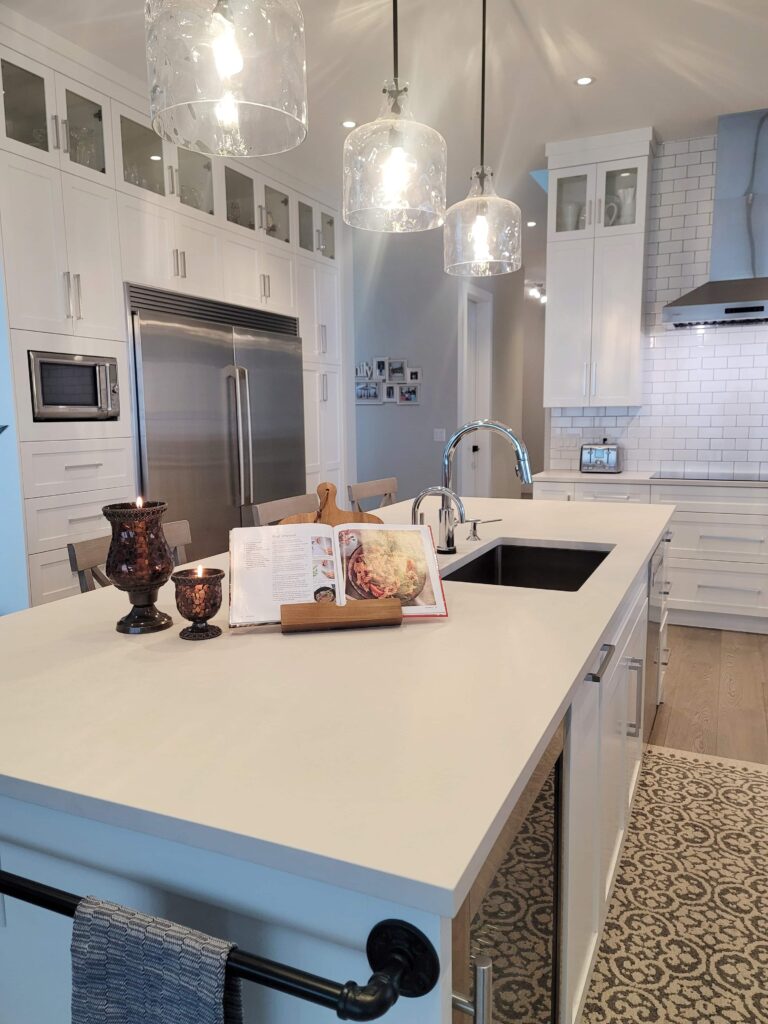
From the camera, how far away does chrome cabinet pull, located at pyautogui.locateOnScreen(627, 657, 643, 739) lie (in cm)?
195

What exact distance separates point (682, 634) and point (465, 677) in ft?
11.7

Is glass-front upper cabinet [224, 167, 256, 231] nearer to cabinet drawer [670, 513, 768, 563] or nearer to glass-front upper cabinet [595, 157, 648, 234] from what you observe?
glass-front upper cabinet [595, 157, 648, 234]

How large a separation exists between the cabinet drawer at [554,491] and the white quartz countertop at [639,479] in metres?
0.03

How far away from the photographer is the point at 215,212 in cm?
392

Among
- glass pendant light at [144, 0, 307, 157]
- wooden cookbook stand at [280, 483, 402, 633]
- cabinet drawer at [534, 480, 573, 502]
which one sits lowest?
cabinet drawer at [534, 480, 573, 502]

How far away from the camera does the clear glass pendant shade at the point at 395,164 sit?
176cm

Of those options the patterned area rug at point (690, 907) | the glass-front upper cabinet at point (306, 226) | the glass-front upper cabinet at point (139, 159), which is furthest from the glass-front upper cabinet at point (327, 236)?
the patterned area rug at point (690, 907)

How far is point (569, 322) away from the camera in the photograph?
4.63 metres

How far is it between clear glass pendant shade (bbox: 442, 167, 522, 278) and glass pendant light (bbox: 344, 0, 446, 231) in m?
0.43

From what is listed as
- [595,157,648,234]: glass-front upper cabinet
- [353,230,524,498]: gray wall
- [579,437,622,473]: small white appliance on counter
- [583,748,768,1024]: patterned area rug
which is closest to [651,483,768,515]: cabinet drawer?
[579,437,622,473]: small white appliance on counter

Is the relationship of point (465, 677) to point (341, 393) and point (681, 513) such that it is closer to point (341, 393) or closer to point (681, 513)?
point (681, 513)

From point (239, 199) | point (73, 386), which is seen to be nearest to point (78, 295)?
point (73, 386)

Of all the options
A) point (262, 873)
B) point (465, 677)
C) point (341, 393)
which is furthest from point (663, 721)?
point (341, 393)

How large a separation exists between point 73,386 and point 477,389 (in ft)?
15.1
